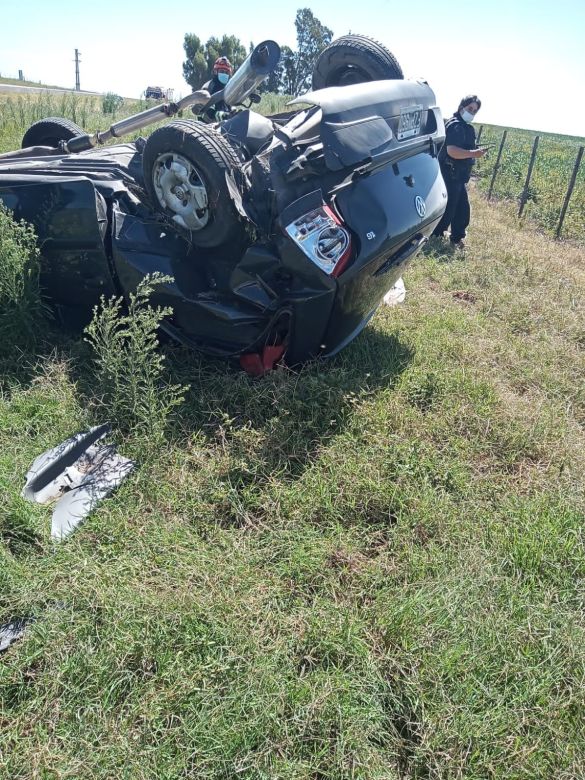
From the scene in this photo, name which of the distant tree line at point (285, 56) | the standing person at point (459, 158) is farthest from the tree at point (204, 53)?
the standing person at point (459, 158)

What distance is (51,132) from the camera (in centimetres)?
559

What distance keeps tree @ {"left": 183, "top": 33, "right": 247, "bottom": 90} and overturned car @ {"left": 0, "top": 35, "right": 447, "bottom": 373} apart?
143 feet

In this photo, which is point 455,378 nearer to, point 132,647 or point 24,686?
point 132,647

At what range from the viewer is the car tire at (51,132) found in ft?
18.1

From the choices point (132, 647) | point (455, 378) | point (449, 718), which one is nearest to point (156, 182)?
point (455, 378)

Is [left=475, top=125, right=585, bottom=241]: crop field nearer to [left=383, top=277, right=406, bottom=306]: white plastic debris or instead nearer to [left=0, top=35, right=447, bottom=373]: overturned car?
[left=383, top=277, right=406, bottom=306]: white plastic debris

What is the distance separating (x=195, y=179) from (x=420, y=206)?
130 centimetres

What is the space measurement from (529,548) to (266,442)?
1.36 m

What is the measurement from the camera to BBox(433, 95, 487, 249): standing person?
709cm

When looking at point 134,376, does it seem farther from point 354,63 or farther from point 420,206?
point 354,63

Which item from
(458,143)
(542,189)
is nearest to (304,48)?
(542,189)

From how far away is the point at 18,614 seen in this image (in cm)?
212

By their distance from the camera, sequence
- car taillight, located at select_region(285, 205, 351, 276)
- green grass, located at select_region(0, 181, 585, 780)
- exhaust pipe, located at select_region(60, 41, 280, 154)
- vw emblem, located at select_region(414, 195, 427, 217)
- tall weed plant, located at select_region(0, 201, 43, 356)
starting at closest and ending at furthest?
green grass, located at select_region(0, 181, 585, 780), car taillight, located at select_region(285, 205, 351, 276), vw emblem, located at select_region(414, 195, 427, 217), tall weed plant, located at select_region(0, 201, 43, 356), exhaust pipe, located at select_region(60, 41, 280, 154)

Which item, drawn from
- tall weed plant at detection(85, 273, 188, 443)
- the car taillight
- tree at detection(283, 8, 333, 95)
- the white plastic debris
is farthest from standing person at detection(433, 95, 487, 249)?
tree at detection(283, 8, 333, 95)
